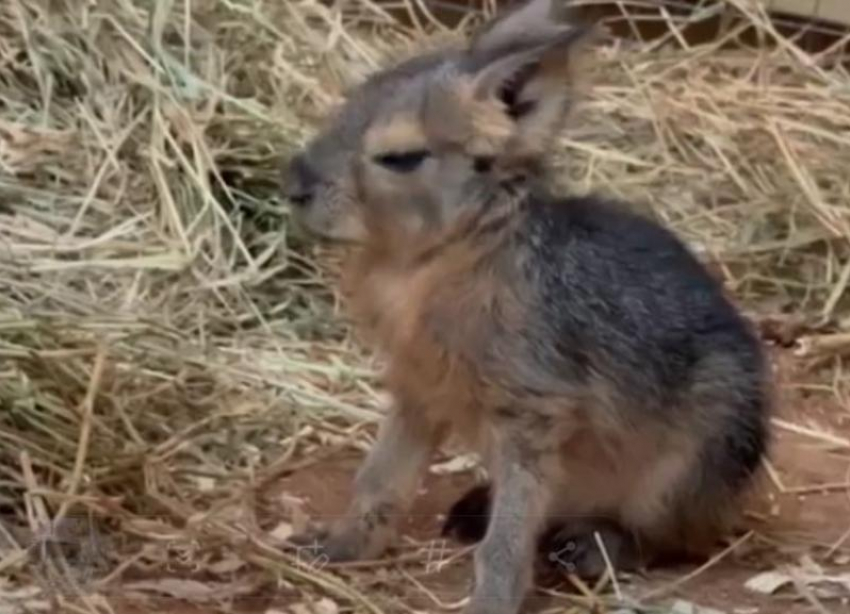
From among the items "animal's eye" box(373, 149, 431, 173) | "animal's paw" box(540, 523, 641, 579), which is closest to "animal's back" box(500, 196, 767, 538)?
"animal's paw" box(540, 523, 641, 579)

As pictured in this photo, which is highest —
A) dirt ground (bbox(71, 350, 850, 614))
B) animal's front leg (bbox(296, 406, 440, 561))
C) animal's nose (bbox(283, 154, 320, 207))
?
animal's nose (bbox(283, 154, 320, 207))

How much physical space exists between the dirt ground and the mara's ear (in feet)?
1.89

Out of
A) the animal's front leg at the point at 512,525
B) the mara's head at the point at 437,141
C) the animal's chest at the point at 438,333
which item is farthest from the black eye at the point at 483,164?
the animal's front leg at the point at 512,525

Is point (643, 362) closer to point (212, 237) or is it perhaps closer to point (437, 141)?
point (437, 141)

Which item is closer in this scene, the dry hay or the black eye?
the black eye

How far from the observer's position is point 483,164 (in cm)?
273

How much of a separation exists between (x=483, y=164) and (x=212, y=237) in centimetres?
109

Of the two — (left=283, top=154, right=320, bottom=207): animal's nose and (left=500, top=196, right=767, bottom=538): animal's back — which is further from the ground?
(left=283, top=154, right=320, bottom=207): animal's nose

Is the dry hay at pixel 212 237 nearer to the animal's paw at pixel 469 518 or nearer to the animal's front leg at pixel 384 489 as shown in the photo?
the animal's front leg at pixel 384 489

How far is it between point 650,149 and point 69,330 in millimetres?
1477

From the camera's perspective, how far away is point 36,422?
119 inches

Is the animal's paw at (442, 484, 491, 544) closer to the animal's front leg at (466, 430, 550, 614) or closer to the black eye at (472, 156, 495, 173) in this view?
the animal's front leg at (466, 430, 550, 614)

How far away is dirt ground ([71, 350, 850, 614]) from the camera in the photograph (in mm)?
2797

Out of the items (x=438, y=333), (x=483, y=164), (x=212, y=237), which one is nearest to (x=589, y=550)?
(x=438, y=333)
